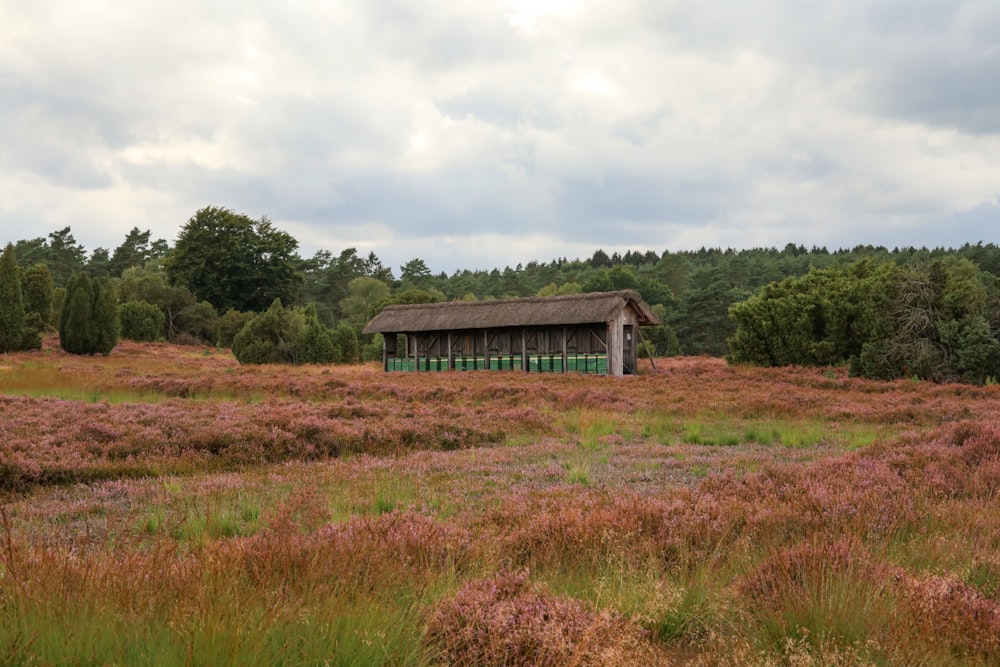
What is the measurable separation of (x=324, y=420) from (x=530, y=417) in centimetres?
523

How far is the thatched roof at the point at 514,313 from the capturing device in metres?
36.2

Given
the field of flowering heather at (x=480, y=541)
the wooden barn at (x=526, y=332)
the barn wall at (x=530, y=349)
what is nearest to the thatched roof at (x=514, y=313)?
the wooden barn at (x=526, y=332)

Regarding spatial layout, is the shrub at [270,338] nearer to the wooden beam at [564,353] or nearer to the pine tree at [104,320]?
the pine tree at [104,320]

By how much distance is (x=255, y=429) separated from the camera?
13336 millimetres

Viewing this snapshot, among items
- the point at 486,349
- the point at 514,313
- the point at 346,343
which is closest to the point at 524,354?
the point at 514,313

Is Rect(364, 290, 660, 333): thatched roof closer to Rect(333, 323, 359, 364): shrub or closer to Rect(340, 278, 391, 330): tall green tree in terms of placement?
Rect(333, 323, 359, 364): shrub

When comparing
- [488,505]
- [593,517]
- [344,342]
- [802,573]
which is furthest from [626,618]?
[344,342]

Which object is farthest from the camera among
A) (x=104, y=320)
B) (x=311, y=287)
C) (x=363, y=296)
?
(x=311, y=287)

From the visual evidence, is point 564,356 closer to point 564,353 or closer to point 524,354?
point 564,353

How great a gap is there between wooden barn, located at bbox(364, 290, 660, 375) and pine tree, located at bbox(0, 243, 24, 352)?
63.8 ft

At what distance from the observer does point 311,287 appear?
359 ft

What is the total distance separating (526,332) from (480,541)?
33.5 metres

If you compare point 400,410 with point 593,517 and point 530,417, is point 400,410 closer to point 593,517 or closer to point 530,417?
point 530,417

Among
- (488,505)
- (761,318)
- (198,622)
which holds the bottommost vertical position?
A: (488,505)
